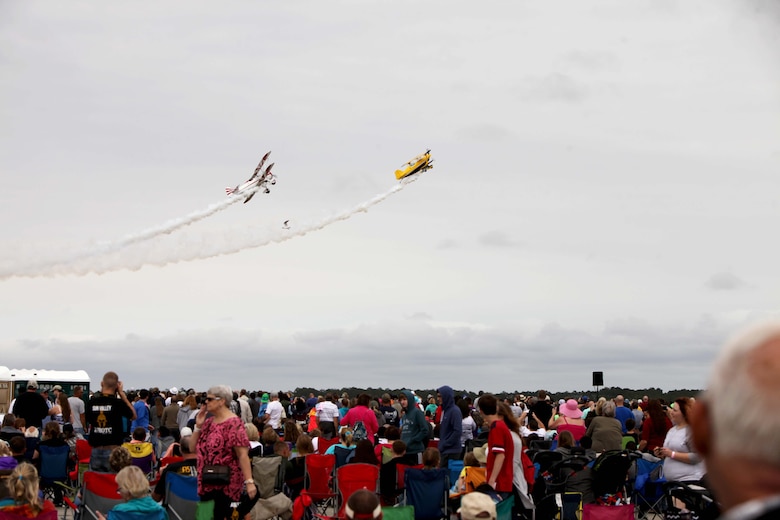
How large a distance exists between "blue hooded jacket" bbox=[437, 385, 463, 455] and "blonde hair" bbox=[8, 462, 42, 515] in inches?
224

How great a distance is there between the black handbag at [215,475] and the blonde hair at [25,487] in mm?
1336

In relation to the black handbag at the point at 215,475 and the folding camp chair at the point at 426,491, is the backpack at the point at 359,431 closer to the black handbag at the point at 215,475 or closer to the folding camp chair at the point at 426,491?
the folding camp chair at the point at 426,491

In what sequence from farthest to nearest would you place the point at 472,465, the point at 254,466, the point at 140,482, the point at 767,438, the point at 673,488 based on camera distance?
the point at 254,466 → the point at 472,465 → the point at 673,488 → the point at 140,482 → the point at 767,438

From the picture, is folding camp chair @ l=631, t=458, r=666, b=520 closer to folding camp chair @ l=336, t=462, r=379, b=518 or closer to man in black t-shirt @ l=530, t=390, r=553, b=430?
folding camp chair @ l=336, t=462, r=379, b=518

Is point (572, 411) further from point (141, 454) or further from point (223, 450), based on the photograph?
point (223, 450)

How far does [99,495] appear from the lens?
995 cm

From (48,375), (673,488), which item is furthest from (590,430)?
(48,375)

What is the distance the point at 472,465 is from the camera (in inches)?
428

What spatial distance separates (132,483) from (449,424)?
5.66 metres

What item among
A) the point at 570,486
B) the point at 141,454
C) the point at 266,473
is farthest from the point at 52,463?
the point at 570,486

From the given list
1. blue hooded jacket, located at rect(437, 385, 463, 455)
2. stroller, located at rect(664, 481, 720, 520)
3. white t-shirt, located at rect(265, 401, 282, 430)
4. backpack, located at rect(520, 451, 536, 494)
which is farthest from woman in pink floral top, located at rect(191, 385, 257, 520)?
white t-shirt, located at rect(265, 401, 282, 430)

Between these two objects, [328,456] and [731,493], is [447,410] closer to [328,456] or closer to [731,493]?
[328,456]

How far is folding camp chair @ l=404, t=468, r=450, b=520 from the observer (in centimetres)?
1090

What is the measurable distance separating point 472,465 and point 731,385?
9.82 m
